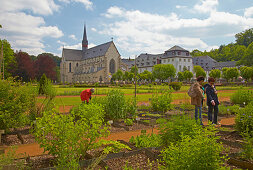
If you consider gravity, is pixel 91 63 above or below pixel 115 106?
above

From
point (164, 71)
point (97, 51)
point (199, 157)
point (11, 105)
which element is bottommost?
point (199, 157)

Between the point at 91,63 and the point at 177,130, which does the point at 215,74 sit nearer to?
the point at 91,63

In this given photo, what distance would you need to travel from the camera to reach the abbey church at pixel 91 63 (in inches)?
2801

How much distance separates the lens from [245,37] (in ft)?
331

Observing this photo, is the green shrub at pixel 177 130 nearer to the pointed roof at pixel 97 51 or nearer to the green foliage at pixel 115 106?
the green foliage at pixel 115 106

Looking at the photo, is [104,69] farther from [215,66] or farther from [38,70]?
[215,66]

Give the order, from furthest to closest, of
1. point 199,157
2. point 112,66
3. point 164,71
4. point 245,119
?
1. point 112,66
2. point 164,71
3. point 245,119
4. point 199,157

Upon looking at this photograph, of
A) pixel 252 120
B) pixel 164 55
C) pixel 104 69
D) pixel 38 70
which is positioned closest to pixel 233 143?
pixel 252 120

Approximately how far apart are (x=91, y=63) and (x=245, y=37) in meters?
77.0

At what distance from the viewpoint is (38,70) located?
54562 millimetres

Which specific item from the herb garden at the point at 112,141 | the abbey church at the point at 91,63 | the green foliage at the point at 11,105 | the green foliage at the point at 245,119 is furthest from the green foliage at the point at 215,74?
the green foliage at the point at 11,105

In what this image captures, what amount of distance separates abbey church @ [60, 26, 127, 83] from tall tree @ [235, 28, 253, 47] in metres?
65.9

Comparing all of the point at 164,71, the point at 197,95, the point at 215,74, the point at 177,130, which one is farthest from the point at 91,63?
the point at 177,130

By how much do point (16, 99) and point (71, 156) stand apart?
3745mm
